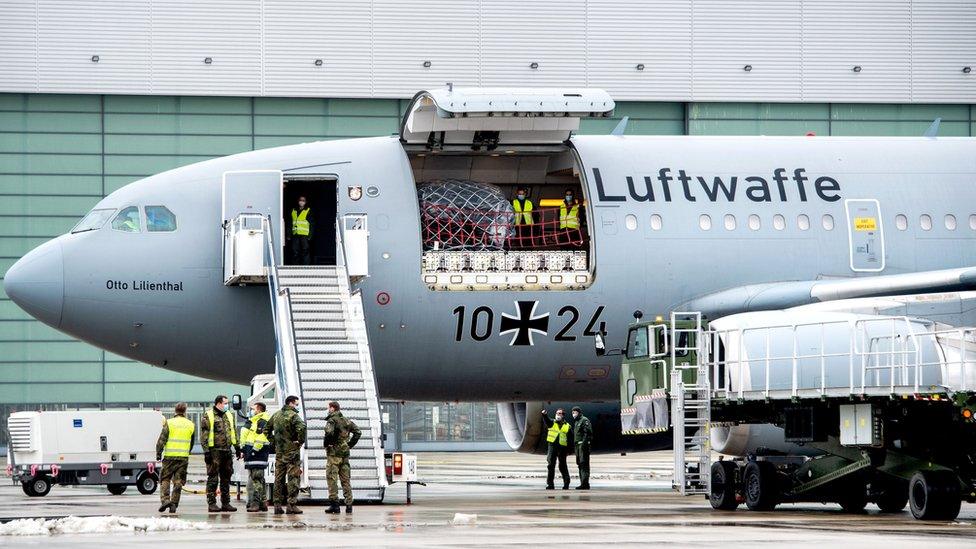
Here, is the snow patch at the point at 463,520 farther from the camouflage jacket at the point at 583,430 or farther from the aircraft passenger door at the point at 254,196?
the camouflage jacket at the point at 583,430

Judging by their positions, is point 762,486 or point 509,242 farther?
point 509,242

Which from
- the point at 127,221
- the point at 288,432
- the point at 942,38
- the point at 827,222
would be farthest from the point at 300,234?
the point at 942,38

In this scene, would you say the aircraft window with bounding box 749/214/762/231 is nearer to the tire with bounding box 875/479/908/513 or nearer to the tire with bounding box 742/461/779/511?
the tire with bounding box 742/461/779/511

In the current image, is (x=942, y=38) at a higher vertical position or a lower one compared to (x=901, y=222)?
higher

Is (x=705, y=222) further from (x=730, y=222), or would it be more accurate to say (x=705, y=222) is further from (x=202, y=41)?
(x=202, y=41)

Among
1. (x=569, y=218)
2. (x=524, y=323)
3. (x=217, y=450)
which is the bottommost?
(x=217, y=450)

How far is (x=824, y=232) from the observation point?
2436cm

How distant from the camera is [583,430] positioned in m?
27.3

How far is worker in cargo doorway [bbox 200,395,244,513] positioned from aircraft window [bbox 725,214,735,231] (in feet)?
28.6

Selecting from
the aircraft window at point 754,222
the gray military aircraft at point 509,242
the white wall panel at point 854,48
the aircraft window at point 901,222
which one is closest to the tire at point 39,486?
the gray military aircraft at point 509,242

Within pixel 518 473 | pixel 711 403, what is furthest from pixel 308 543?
pixel 518 473

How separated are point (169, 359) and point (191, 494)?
169 inches

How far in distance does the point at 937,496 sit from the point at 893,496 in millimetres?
2694

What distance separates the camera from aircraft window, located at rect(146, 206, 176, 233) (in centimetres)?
2300
